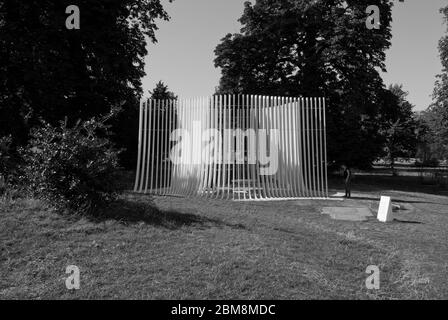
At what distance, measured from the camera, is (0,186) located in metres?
9.62

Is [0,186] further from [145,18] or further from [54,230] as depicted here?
[145,18]

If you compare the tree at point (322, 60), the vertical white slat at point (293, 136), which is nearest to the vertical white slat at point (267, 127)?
the vertical white slat at point (293, 136)

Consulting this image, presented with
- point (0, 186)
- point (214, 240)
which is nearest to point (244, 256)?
point (214, 240)

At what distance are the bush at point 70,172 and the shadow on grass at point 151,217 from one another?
361 mm

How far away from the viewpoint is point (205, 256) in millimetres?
6875

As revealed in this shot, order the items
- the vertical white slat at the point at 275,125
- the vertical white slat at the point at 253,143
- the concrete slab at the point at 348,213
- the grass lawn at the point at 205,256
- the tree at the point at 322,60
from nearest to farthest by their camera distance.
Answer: the grass lawn at the point at 205,256, the concrete slab at the point at 348,213, the vertical white slat at the point at 253,143, the vertical white slat at the point at 275,125, the tree at the point at 322,60

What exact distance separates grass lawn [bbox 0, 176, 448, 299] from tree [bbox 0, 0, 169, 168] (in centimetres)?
862

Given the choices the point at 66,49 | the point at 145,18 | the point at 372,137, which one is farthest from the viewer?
the point at 372,137

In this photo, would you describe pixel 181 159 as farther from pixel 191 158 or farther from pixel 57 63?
pixel 57 63

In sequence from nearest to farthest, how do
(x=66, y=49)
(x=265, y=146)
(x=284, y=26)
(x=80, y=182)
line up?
(x=80, y=182)
(x=265, y=146)
(x=66, y=49)
(x=284, y=26)

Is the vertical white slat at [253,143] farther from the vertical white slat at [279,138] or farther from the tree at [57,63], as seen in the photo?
the tree at [57,63]

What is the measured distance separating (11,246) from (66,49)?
1288 cm

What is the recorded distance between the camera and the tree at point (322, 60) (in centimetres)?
2547

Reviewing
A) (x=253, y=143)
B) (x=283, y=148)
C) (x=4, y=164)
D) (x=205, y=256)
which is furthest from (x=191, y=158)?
(x=205, y=256)
